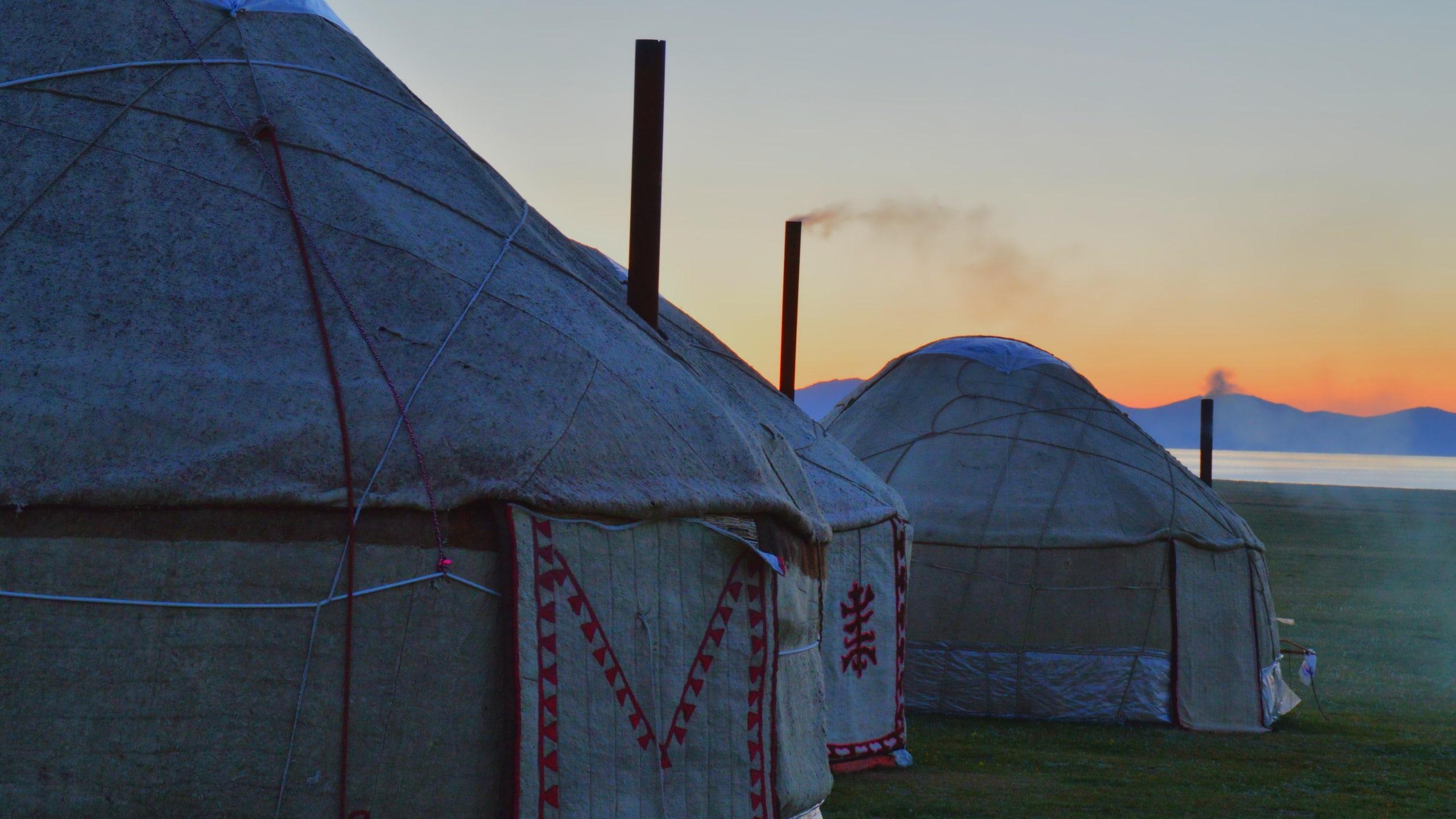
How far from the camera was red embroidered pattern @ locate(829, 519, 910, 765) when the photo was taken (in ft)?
27.5

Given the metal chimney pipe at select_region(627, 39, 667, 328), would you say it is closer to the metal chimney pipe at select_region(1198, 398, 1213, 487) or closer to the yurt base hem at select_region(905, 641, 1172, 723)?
the yurt base hem at select_region(905, 641, 1172, 723)

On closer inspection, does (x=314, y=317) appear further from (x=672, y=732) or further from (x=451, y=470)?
(x=672, y=732)

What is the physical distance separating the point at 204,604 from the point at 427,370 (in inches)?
36.3

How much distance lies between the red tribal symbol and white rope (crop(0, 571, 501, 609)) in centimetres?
417

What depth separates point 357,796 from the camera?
403cm

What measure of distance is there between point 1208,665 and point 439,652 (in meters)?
7.65

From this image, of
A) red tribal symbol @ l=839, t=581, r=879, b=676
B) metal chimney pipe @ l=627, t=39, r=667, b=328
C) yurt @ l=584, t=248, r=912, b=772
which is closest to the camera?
metal chimney pipe @ l=627, t=39, r=667, b=328

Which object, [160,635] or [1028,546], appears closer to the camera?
[160,635]

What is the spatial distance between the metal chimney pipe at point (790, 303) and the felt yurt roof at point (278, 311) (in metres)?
5.50

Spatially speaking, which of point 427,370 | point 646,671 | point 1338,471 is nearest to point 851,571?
point 646,671

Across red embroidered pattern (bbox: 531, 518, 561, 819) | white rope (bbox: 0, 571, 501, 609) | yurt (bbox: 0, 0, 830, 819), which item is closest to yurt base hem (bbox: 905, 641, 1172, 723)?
yurt (bbox: 0, 0, 830, 819)

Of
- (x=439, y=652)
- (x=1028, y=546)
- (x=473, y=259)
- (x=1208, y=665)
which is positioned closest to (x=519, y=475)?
(x=439, y=652)

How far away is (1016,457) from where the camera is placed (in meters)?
11.0

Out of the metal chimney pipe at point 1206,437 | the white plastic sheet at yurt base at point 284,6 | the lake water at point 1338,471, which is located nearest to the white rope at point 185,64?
the white plastic sheet at yurt base at point 284,6
